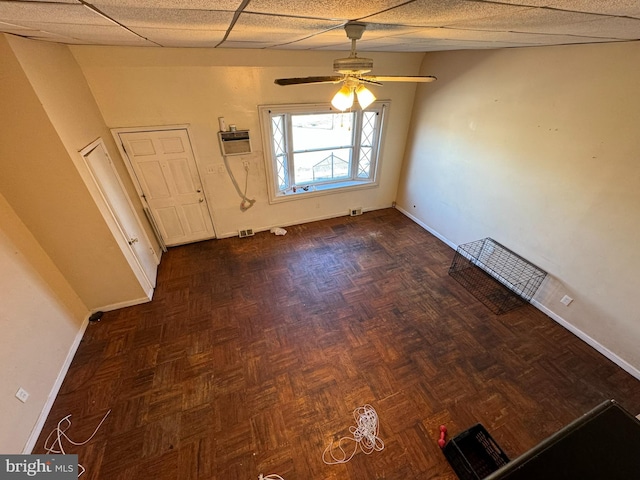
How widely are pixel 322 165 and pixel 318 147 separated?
13.5 inches

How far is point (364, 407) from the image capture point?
88.7 inches

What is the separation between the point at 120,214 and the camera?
9.70ft

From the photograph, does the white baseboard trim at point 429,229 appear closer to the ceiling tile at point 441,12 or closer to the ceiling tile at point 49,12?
the ceiling tile at point 441,12

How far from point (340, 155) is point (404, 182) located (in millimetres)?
1362

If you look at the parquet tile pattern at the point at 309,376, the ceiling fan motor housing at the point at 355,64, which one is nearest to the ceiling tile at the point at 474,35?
the ceiling fan motor housing at the point at 355,64

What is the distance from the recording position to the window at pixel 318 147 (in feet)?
12.9

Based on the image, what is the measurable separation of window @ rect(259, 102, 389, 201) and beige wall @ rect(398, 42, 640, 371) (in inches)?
46.2

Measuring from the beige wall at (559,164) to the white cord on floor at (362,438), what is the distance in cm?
249

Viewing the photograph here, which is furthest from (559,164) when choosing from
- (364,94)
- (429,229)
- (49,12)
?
(49,12)

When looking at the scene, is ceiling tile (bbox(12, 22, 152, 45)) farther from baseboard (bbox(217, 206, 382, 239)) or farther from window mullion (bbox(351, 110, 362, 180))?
window mullion (bbox(351, 110, 362, 180))

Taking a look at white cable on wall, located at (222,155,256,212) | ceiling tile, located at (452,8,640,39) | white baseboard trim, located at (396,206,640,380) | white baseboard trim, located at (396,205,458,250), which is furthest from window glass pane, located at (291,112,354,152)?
white baseboard trim, located at (396,206,640,380)

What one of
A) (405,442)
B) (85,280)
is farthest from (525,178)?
(85,280)

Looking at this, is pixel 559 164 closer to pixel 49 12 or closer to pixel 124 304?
pixel 49 12

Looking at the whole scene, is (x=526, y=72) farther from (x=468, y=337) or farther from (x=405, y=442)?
(x=405, y=442)
